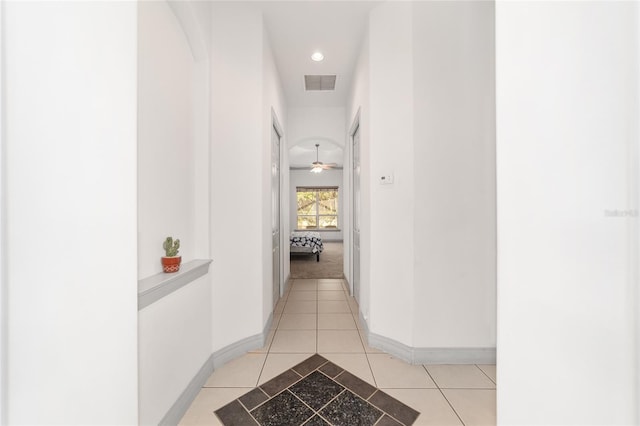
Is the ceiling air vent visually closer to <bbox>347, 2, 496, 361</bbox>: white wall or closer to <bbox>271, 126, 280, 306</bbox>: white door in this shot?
<bbox>271, 126, 280, 306</bbox>: white door

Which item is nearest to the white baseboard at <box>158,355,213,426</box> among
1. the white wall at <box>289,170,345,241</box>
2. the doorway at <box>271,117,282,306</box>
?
the doorway at <box>271,117,282,306</box>

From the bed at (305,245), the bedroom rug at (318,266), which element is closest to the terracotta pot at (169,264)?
the bedroom rug at (318,266)

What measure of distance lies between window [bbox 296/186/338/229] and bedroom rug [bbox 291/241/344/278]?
8.82 feet

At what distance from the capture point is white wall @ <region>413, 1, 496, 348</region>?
203cm

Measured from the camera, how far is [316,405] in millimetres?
1590

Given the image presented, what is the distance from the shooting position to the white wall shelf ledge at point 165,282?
1.17 m

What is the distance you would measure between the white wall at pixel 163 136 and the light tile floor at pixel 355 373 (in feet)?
3.07

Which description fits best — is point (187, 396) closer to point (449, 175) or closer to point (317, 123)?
point (449, 175)
